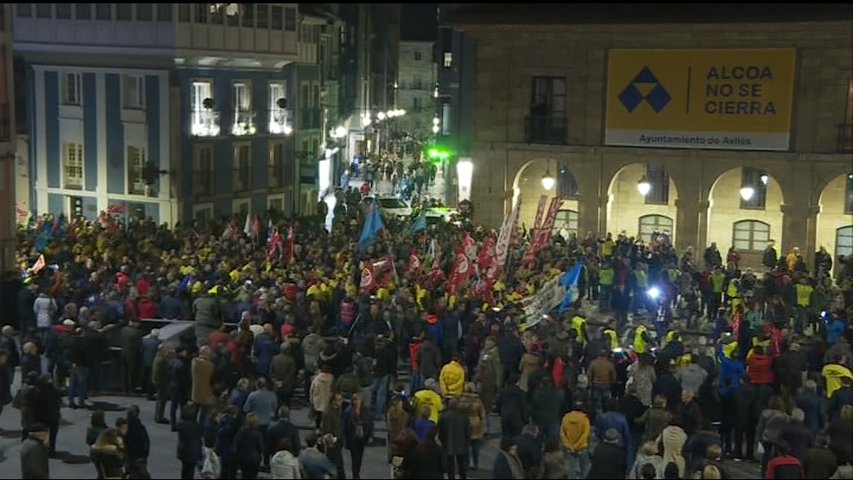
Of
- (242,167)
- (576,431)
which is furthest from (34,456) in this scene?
(242,167)

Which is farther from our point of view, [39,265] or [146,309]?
[39,265]

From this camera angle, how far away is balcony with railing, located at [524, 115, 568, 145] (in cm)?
3612

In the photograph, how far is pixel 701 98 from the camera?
34.2 meters

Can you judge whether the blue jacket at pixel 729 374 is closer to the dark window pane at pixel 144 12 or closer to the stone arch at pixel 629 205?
the stone arch at pixel 629 205

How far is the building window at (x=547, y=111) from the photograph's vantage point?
36156 mm

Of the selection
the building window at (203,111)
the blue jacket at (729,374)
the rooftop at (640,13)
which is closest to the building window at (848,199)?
the rooftop at (640,13)

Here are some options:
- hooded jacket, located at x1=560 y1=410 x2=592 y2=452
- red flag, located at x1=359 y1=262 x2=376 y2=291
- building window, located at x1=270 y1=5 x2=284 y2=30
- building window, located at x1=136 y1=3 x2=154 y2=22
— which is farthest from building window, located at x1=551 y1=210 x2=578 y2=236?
hooded jacket, located at x1=560 y1=410 x2=592 y2=452

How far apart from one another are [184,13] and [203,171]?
18.3 feet

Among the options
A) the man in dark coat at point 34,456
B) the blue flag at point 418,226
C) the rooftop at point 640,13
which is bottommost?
the man in dark coat at point 34,456

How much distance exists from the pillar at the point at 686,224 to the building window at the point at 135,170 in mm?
18346

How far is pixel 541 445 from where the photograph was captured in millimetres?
14609

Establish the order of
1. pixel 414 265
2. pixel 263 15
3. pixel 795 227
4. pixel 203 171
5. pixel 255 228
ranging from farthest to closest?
pixel 263 15 → pixel 203 171 → pixel 795 227 → pixel 255 228 → pixel 414 265

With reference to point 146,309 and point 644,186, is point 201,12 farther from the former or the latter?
point 146,309

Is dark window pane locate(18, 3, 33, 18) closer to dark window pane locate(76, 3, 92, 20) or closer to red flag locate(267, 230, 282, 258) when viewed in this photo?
dark window pane locate(76, 3, 92, 20)
